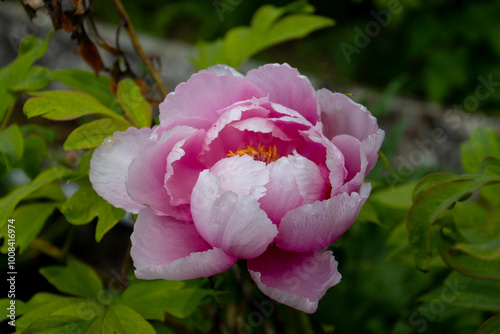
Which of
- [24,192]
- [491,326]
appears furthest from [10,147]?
[491,326]

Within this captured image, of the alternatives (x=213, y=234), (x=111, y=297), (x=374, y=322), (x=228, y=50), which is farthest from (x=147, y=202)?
(x=374, y=322)

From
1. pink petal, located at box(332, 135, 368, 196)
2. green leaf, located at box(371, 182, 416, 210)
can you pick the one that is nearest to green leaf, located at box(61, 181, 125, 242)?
pink petal, located at box(332, 135, 368, 196)

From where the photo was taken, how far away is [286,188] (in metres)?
0.44

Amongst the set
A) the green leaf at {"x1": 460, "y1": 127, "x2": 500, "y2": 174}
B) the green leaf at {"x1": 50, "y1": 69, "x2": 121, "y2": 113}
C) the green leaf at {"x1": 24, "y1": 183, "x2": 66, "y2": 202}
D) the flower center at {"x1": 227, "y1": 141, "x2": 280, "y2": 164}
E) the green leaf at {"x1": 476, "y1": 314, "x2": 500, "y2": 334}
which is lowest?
the green leaf at {"x1": 24, "y1": 183, "x2": 66, "y2": 202}

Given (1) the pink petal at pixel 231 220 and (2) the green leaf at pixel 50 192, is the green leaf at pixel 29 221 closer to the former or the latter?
(2) the green leaf at pixel 50 192

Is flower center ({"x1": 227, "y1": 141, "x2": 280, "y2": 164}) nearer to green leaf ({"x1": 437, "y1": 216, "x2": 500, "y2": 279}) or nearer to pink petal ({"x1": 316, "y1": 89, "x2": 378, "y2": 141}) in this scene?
pink petal ({"x1": 316, "y1": 89, "x2": 378, "y2": 141})

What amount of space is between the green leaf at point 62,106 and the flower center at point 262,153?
153mm

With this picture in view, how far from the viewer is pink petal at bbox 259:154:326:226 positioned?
44cm

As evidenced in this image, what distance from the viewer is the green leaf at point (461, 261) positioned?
0.45 meters

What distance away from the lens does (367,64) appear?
2.15 m

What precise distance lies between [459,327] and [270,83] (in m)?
0.69

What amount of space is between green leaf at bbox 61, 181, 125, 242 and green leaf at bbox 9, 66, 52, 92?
150mm

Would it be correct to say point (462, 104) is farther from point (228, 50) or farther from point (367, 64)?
point (228, 50)

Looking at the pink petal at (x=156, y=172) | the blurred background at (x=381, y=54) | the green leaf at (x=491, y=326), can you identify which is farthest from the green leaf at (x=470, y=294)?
the blurred background at (x=381, y=54)
